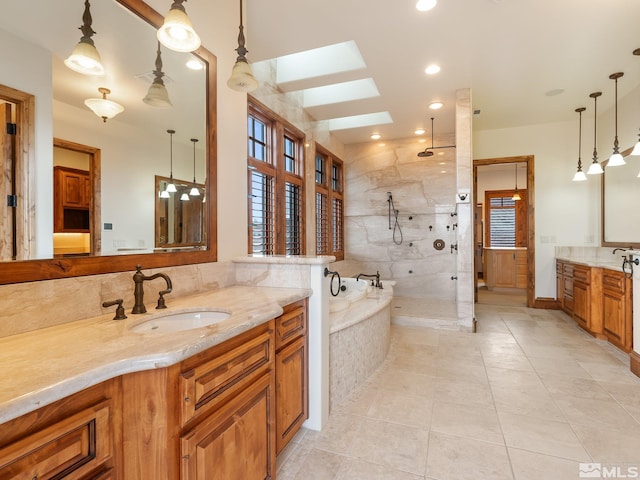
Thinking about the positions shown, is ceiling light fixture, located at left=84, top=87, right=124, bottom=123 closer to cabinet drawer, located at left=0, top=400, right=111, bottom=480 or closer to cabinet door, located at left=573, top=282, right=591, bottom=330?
cabinet drawer, located at left=0, top=400, right=111, bottom=480

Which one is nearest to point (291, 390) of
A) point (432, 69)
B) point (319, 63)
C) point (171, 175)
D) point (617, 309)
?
point (171, 175)

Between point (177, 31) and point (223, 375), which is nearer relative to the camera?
point (223, 375)

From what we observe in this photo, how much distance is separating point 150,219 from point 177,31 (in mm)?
949

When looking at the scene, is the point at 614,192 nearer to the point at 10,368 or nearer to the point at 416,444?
the point at 416,444

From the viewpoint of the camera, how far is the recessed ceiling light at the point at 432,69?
3.45 m

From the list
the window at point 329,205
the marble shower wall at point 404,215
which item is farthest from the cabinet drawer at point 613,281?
the window at point 329,205

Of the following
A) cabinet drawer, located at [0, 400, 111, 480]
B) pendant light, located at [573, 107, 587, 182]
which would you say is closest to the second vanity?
cabinet drawer, located at [0, 400, 111, 480]

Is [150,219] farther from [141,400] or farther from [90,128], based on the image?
[141,400]

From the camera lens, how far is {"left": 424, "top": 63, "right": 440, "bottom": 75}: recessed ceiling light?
11.3 ft

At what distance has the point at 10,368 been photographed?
0.81m

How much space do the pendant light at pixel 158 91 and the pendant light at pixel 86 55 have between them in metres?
0.30

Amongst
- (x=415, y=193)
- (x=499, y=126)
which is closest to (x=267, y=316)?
(x=415, y=193)

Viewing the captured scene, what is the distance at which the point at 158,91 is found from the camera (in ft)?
5.90

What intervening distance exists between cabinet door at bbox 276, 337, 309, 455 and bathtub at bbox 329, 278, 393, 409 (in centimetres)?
40
